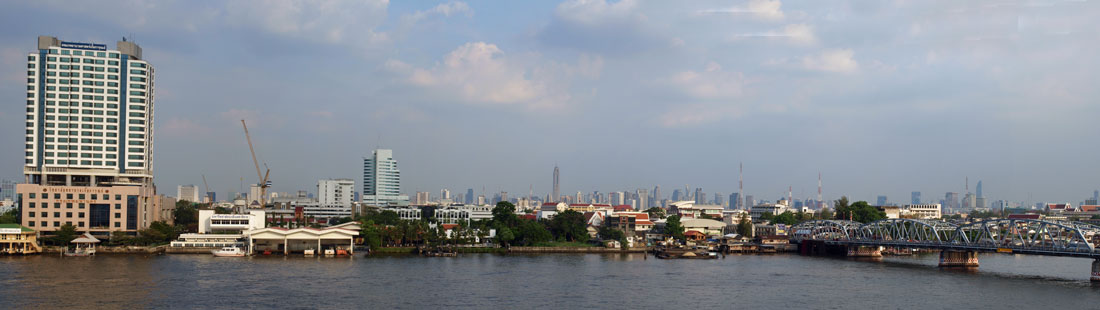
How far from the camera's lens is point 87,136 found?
44594 millimetres

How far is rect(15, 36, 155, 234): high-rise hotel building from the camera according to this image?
4259 cm

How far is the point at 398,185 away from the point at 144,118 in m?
72.3

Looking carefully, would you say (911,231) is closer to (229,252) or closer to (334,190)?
(229,252)

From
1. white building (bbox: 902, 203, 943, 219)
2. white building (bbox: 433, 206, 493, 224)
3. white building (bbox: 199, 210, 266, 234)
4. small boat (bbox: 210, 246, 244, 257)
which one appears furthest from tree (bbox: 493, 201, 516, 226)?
white building (bbox: 902, 203, 943, 219)

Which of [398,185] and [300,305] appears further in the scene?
[398,185]

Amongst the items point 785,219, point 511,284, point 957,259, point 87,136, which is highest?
point 87,136

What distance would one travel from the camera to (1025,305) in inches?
941

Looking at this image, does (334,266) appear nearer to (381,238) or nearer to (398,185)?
(381,238)

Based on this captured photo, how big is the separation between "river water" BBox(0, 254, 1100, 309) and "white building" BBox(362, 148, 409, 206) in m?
76.5

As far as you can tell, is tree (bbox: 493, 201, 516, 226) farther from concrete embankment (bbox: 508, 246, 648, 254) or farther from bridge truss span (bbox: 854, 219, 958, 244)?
bridge truss span (bbox: 854, 219, 958, 244)

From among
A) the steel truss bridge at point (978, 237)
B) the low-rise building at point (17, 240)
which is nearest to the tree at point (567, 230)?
the steel truss bridge at point (978, 237)

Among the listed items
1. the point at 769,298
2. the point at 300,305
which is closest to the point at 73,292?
the point at 300,305

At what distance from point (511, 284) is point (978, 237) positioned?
73.2 feet

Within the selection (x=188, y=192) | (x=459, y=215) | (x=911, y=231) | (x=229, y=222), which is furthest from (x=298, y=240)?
(x=188, y=192)
